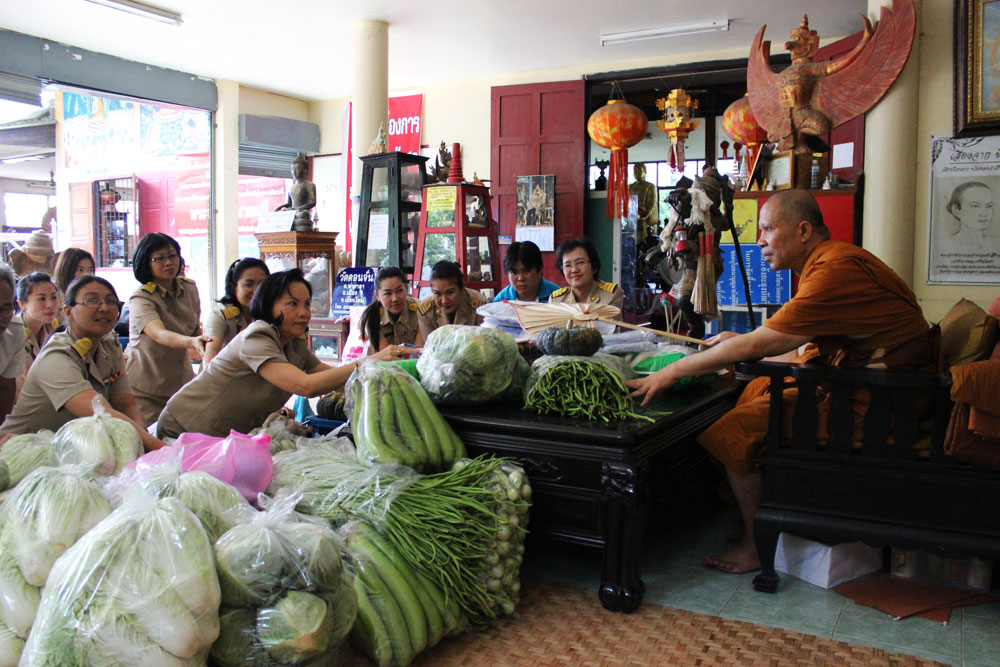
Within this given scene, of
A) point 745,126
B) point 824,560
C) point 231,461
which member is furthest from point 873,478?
point 745,126

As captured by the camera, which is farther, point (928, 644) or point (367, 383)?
point (367, 383)

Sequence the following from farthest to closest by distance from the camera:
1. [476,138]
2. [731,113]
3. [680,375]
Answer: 1. [476,138]
2. [731,113]
3. [680,375]

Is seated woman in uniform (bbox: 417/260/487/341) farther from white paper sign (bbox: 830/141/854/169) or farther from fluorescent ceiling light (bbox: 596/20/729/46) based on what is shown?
fluorescent ceiling light (bbox: 596/20/729/46)

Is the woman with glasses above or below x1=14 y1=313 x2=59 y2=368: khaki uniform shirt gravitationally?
above

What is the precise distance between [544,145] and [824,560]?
6440mm

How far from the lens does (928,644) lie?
1.90 metres

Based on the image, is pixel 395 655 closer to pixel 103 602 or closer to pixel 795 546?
pixel 103 602

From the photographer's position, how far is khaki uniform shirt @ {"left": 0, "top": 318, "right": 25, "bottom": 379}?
266cm

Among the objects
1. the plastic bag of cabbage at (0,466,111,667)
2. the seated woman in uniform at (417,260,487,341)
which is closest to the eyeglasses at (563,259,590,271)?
the seated woman in uniform at (417,260,487,341)

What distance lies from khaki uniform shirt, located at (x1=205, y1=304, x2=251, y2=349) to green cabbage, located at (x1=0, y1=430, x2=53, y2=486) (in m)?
1.34

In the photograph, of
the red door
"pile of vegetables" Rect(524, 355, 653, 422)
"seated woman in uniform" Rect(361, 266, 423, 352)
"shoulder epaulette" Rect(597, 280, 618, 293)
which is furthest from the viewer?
the red door

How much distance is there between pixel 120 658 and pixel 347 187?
8.78m

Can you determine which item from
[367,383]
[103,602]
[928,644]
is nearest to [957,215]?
[928,644]

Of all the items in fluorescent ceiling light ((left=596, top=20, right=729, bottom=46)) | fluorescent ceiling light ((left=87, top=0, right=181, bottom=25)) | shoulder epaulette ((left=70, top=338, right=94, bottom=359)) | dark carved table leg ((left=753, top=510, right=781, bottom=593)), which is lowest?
dark carved table leg ((left=753, top=510, right=781, bottom=593))
